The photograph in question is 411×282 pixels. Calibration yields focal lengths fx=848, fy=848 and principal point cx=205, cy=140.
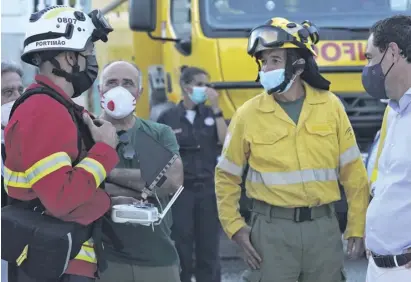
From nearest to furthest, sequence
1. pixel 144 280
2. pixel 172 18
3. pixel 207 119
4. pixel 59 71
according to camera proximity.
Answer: pixel 59 71, pixel 144 280, pixel 207 119, pixel 172 18

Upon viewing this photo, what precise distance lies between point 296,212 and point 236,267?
10.7 feet

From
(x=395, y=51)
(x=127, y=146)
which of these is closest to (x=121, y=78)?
(x=127, y=146)

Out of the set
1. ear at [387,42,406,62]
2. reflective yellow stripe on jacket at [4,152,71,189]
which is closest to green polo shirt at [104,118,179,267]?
reflective yellow stripe on jacket at [4,152,71,189]

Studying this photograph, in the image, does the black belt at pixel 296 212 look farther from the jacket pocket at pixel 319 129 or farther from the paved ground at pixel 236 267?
the paved ground at pixel 236 267

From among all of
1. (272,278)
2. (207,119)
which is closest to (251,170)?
(272,278)

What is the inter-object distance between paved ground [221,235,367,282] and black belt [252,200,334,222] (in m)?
2.56

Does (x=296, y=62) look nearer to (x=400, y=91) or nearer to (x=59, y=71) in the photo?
(x=400, y=91)

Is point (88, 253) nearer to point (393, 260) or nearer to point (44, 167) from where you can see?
point (44, 167)

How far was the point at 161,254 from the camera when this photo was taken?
408cm

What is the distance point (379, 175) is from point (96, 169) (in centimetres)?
121

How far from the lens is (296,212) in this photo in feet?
13.8

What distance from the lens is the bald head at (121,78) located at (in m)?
4.48

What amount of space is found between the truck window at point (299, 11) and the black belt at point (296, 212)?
3.14 m

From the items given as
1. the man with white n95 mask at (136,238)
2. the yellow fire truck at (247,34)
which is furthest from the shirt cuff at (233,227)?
the yellow fire truck at (247,34)
